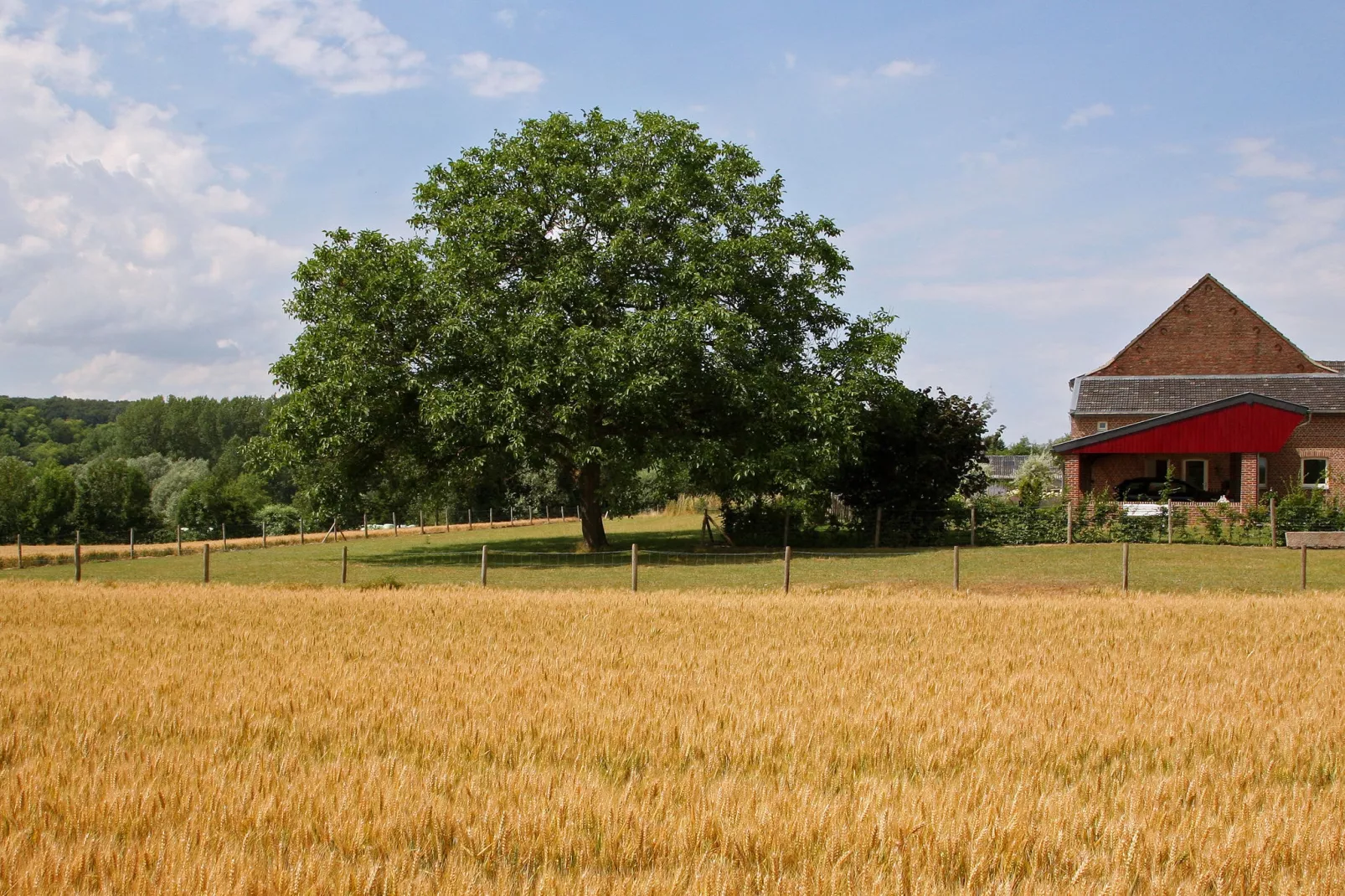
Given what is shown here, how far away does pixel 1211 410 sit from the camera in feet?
132

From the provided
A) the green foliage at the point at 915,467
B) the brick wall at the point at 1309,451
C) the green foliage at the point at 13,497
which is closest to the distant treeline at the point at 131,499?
the green foliage at the point at 13,497

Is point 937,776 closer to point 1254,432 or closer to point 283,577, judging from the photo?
point 283,577

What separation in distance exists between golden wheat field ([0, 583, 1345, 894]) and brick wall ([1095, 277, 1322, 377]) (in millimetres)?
38412

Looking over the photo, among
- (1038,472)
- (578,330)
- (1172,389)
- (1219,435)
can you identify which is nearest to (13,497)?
(578,330)

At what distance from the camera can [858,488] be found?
38.7 metres

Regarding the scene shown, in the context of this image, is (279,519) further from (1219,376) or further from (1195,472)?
(1219,376)

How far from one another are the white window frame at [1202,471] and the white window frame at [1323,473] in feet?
11.2

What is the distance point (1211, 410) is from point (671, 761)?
3770 cm

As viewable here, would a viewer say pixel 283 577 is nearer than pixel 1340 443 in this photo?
Yes

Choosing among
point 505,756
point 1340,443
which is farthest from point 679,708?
point 1340,443

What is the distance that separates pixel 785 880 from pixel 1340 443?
47286mm

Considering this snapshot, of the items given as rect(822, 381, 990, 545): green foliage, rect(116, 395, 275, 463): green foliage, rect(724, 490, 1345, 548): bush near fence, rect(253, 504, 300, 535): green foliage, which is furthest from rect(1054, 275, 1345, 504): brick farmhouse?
rect(116, 395, 275, 463): green foliage

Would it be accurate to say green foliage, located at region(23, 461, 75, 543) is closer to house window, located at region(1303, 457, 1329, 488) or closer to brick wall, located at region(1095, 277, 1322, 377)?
brick wall, located at region(1095, 277, 1322, 377)

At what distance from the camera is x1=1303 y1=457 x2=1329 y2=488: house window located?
1735 inches
